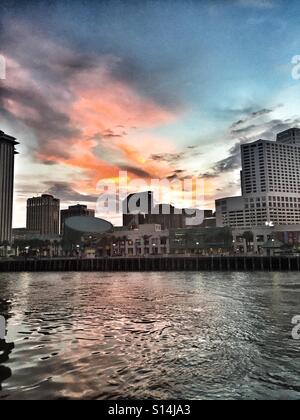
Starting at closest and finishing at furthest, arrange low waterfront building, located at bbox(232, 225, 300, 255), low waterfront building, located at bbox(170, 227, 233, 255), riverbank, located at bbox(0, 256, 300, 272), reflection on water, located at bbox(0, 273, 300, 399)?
reflection on water, located at bbox(0, 273, 300, 399) → riverbank, located at bbox(0, 256, 300, 272) → low waterfront building, located at bbox(170, 227, 233, 255) → low waterfront building, located at bbox(232, 225, 300, 255)

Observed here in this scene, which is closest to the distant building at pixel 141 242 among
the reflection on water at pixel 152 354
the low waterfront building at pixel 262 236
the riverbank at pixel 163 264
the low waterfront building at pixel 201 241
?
the low waterfront building at pixel 201 241

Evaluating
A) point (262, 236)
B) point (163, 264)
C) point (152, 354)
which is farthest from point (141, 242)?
point (152, 354)

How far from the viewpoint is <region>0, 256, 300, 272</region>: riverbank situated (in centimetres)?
7638

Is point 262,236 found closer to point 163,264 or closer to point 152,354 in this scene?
point 163,264

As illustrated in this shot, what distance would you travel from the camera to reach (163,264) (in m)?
85.5

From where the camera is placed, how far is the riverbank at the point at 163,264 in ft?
251

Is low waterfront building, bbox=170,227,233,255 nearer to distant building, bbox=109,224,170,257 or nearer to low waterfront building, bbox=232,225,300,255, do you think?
distant building, bbox=109,224,170,257

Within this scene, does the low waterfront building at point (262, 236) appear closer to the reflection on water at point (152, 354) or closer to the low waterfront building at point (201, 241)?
the low waterfront building at point (201, 241)

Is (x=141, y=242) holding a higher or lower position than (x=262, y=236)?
lower

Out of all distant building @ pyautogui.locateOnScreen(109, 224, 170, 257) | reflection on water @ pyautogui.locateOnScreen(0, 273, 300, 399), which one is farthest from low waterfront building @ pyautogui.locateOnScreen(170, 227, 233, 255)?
reflection on water @ pyautogui.locateOnScreen(0, 273, 300, 399)
